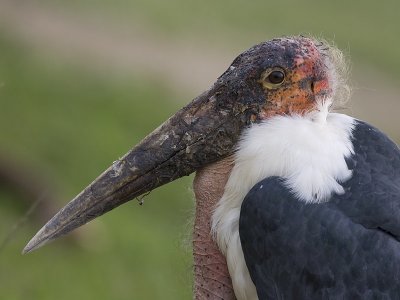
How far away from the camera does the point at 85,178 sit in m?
13.1

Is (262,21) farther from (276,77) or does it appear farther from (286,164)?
(286,164)

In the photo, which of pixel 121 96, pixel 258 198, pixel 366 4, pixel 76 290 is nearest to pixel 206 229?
pixel 258 198

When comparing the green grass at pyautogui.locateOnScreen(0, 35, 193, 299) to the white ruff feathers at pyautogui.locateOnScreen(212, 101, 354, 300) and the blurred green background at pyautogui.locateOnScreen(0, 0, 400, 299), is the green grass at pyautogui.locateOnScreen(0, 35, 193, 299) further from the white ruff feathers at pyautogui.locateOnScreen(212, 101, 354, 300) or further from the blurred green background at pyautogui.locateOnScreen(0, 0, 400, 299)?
the white ruff feathers at pyautogui.locateOnScreen(212, 101, 354, 300)

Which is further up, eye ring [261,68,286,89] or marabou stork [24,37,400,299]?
eye ring [261,68,286,89]

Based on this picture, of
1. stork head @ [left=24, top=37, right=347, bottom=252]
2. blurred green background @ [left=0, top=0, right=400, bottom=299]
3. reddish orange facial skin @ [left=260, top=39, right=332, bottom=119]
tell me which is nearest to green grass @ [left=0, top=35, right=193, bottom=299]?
blurred green background @ [left=0, top=0, right=400, bottom=299]

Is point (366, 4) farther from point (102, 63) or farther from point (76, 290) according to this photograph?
point (76, 290)

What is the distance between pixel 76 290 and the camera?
10.8 m

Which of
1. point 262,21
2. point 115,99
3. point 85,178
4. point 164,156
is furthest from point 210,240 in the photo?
point 262,21

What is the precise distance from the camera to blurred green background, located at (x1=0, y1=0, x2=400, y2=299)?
36.4 feet

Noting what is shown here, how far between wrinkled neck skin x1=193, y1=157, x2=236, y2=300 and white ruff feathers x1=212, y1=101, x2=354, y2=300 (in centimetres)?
6

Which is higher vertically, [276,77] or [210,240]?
[276,77]

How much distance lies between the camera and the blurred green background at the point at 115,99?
11.1 metres

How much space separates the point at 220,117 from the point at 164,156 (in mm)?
330

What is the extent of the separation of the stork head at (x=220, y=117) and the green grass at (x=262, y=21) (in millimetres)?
14064
